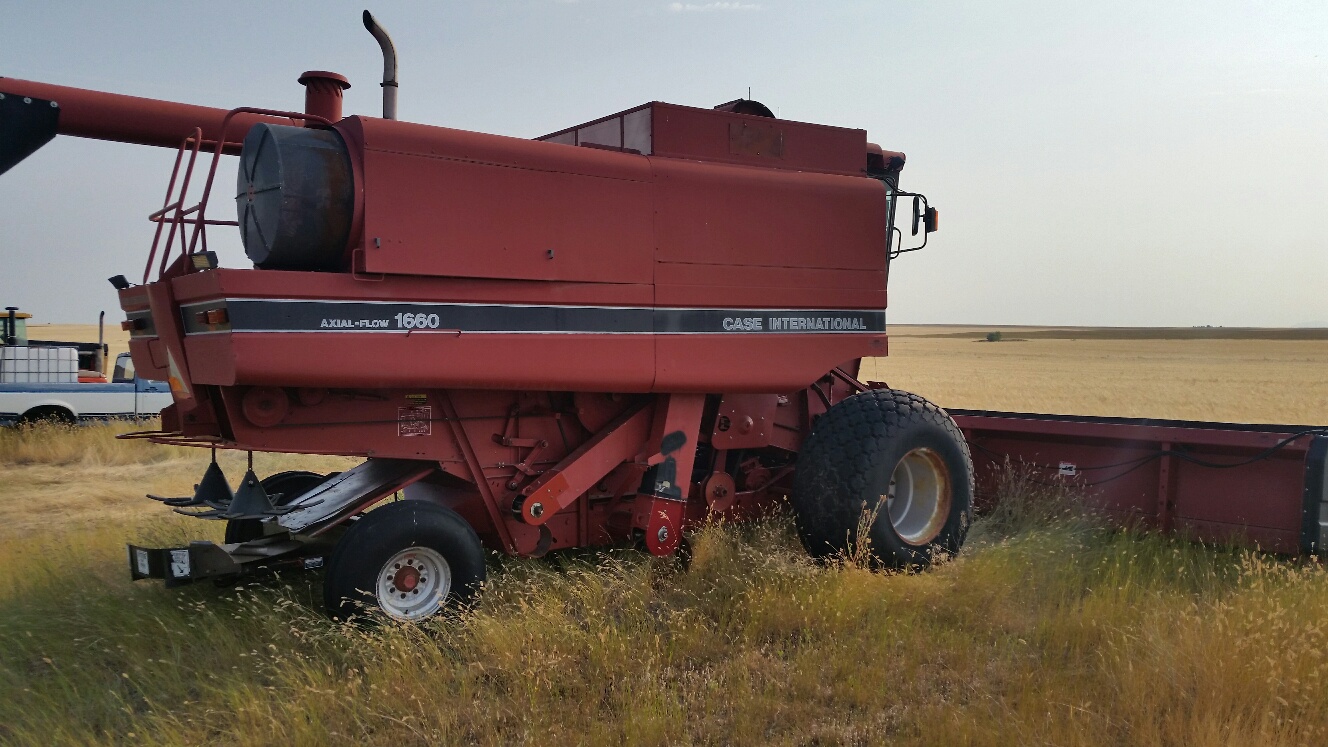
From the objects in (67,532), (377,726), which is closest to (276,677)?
(377,726)

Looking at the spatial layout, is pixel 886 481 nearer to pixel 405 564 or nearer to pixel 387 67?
pixel 405 564

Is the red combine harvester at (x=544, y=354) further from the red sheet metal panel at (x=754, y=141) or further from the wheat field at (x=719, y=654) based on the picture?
the wheat field at (x=719, y=654)

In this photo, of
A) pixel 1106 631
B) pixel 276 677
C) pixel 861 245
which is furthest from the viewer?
pixel 861 245

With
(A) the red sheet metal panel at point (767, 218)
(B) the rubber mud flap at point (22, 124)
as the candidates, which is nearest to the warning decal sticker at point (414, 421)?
(A) the red sheet metal panel at point (767, 218)

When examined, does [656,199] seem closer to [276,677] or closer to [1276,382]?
[276,677]

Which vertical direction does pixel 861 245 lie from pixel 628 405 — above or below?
above

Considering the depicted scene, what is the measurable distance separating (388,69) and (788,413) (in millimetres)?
3292

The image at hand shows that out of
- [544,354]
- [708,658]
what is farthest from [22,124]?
[708,658]

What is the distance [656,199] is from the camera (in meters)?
5.81

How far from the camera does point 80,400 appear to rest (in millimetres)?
14883

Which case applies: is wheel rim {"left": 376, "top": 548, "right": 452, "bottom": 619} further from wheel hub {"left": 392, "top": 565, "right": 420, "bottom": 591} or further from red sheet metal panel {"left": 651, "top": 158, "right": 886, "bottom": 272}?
red sheet metal panel {"left": 651, "top": 158, "right": 886, "bottom": 272}

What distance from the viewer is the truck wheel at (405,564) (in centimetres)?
471

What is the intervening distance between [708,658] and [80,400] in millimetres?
13302

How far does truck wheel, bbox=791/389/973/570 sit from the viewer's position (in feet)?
19.7
